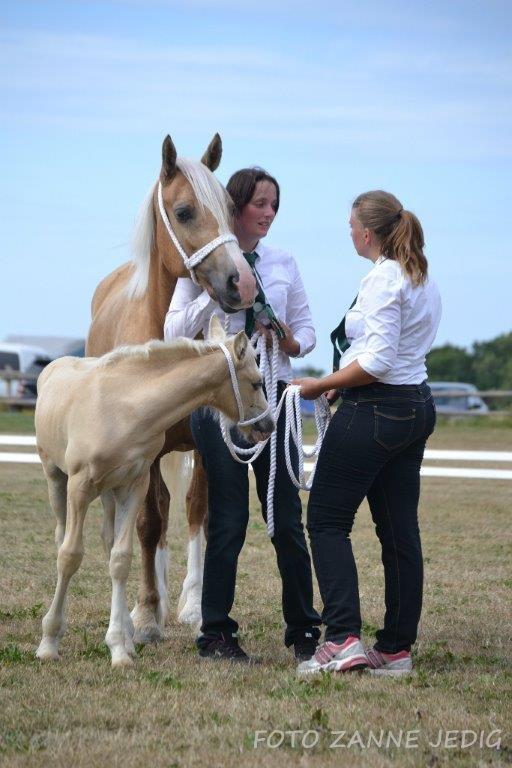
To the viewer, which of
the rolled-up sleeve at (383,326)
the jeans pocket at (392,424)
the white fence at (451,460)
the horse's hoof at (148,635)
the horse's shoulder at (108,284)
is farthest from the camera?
the white fence at (451,460)

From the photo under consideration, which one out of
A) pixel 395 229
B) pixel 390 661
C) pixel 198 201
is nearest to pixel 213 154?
pixel 198 201

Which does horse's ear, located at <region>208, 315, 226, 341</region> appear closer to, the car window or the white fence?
the white fence

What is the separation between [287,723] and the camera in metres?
4.29

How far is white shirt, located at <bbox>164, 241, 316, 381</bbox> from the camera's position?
5.47 metres

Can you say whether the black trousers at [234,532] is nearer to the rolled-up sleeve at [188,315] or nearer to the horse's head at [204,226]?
the rolled-up sleeve at [188,315]

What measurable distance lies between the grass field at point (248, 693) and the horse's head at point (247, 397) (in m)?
1.09

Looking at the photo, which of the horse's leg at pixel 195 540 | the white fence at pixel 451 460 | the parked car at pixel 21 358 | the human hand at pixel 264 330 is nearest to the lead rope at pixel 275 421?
the human hand at pixel 264 330

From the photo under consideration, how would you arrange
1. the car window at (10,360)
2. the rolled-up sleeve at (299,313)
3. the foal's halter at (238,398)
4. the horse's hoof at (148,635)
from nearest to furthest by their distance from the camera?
1. the foal's halter at (238,398)
2. the rolled-up sleeve at (299,313)
3. the horse's hoof at (148,635)
4. the car window at (10,360)

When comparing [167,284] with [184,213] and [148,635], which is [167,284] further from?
[148,635]

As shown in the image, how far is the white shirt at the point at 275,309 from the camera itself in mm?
5469

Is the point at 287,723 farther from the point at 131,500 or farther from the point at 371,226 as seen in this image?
the point at 371,226

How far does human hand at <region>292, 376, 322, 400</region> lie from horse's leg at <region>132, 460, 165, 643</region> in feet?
4.96

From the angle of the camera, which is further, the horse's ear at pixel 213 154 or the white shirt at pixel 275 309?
the horse's ear at pixel 213 154

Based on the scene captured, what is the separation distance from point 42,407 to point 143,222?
42.4 inches
